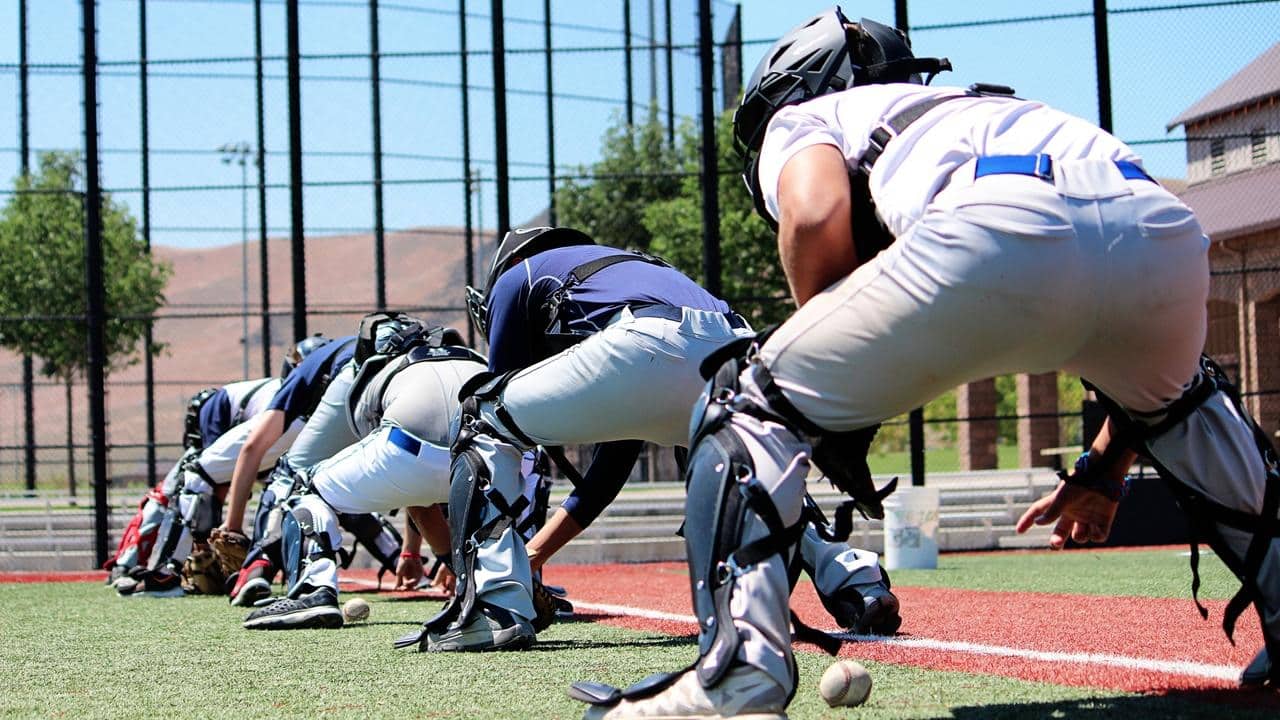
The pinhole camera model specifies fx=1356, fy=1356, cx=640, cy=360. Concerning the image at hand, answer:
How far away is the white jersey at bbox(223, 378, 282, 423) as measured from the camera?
9977 millimetres

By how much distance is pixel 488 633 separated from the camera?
4590 mm

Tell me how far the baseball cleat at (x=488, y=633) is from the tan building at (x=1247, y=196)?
12.5 m

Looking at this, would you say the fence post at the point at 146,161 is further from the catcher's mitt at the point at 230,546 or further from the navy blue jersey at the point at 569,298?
the navy blue jersey at the point at 569,298

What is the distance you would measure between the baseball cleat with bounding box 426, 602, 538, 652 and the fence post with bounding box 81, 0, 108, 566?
35.4 feet

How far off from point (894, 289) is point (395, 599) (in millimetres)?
6376

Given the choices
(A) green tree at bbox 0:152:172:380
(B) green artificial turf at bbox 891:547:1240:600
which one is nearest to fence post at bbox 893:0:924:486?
(B) green artificial turf at bbox 891:547:1240:600

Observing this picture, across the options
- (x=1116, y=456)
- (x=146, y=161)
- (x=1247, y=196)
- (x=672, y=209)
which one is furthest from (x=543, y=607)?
(x=672, y=209)

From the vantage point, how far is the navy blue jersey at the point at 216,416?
10.1m

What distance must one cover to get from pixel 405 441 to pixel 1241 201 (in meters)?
18.5

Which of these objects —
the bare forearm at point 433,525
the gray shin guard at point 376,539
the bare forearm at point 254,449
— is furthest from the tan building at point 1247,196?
the bare forearm at point 254,449

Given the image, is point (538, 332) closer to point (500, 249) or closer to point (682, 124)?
point (500, 249)

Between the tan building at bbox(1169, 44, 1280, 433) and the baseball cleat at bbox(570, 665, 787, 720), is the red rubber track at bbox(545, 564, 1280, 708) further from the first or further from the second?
the tan building at bbox(1169, 44, 1280, 433)

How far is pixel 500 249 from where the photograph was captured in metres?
5.23

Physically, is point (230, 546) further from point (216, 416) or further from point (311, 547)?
point (311, 547)
